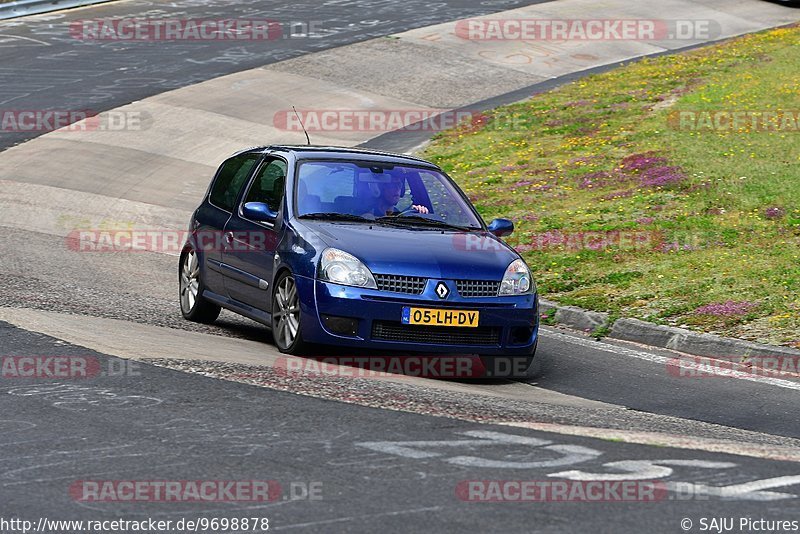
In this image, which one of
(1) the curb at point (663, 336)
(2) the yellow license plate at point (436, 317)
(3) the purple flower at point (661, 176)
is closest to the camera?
(2) the yellow license plate at point (436, 317)

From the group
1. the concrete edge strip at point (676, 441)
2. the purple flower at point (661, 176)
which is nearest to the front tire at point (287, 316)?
the concrete edge strip at point (676, 441)

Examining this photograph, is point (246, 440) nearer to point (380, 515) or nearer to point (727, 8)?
point (380, 515)

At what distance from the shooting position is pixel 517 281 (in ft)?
33.8

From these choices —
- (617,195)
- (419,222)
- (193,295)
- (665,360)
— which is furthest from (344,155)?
(617,195)

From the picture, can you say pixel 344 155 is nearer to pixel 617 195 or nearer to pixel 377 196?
pixel 377 196

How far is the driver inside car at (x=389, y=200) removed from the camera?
1087cm

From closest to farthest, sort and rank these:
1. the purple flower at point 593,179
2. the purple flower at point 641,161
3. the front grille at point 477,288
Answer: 1. the front grille at point 477,288
2. the purple flower at point 593,179
3. the purple flower at point 641,161

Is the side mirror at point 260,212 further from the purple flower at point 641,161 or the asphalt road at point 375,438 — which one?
the purple flower at point 641,161

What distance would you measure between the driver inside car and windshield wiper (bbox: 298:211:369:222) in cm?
10

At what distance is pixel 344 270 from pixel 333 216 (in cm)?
97

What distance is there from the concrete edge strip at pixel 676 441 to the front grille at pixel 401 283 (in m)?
2.10

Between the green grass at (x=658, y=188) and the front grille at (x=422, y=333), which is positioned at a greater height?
the front grille at (x=422, y=333)

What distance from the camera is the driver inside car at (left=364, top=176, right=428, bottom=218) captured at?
1087 centimetres

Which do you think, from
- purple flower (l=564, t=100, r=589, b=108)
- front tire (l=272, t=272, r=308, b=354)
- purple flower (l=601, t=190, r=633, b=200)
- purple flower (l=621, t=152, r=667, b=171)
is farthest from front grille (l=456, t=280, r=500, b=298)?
purple flower (l=564, t=100, r=589, b=108)
